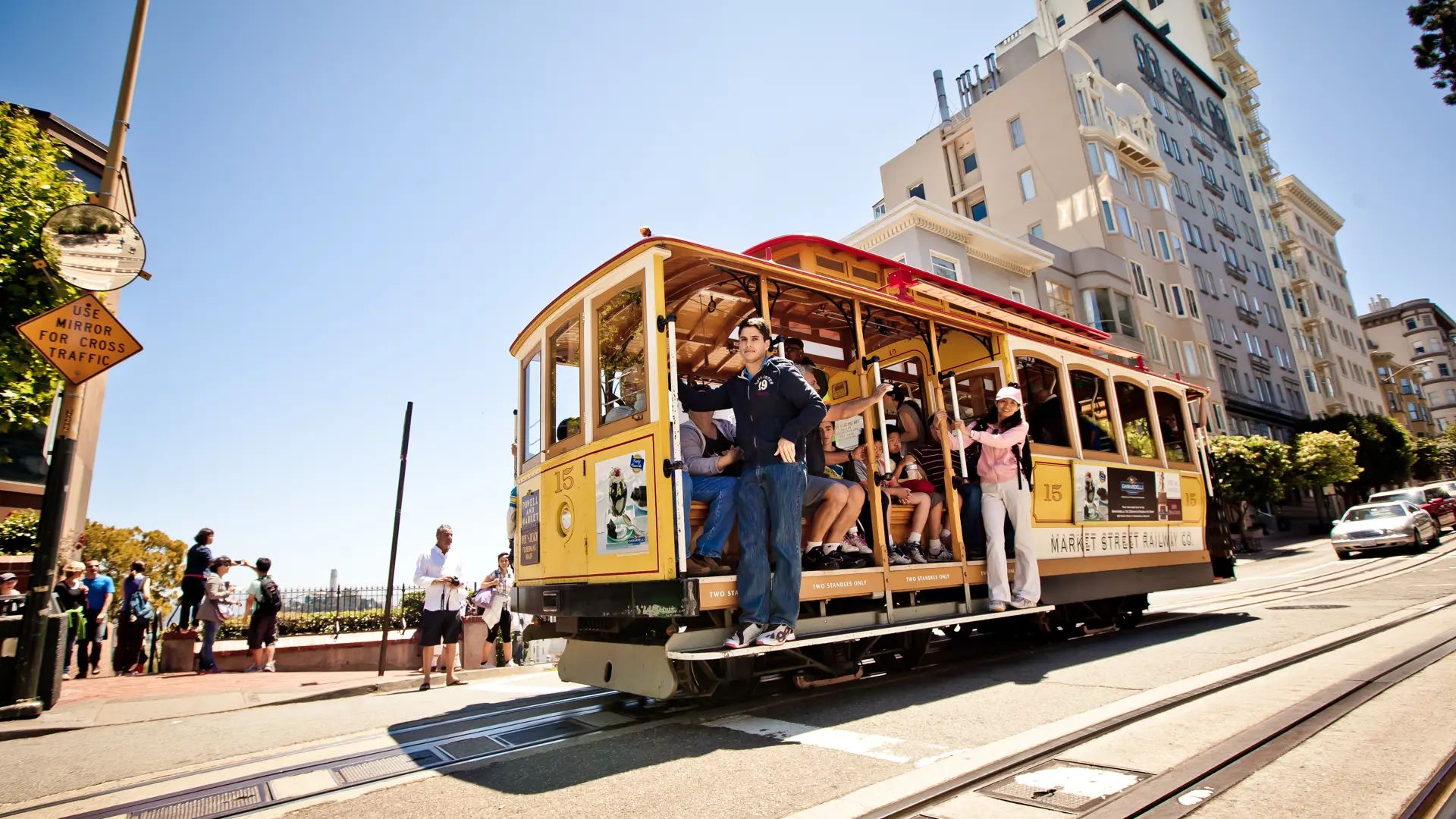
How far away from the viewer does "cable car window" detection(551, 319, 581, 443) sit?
5711 millimetres

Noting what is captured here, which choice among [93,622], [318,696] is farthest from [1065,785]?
[93,622]

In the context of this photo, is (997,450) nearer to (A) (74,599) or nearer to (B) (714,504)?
(B) (714,504)

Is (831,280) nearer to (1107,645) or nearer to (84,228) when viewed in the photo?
(1107,645)

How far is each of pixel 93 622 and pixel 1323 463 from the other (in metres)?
38.8

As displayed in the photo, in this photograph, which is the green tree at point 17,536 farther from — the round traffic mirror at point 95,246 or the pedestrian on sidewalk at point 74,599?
the round traffic mirror at point 95,246

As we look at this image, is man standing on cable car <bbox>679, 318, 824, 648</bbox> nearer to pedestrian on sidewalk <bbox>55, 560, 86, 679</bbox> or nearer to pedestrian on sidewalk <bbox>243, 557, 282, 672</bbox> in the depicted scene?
pedestrian on sidewalk <bbox>243, 557, 282, 672</bbox>

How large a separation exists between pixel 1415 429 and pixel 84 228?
93949mm

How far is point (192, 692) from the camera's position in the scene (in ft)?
26.2

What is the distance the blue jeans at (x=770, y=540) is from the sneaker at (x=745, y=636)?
39 mm

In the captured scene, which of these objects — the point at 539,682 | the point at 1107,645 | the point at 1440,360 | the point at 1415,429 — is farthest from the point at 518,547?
the point at 1440,360

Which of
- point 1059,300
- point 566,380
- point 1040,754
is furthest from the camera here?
point 1059,300

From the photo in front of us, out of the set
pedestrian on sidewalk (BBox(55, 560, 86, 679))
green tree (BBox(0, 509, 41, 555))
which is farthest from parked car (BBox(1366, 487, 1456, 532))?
green tree (BBox(0, 509, 41, 555))

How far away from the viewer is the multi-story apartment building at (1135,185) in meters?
33.2

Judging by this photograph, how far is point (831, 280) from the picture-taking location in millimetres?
5793
